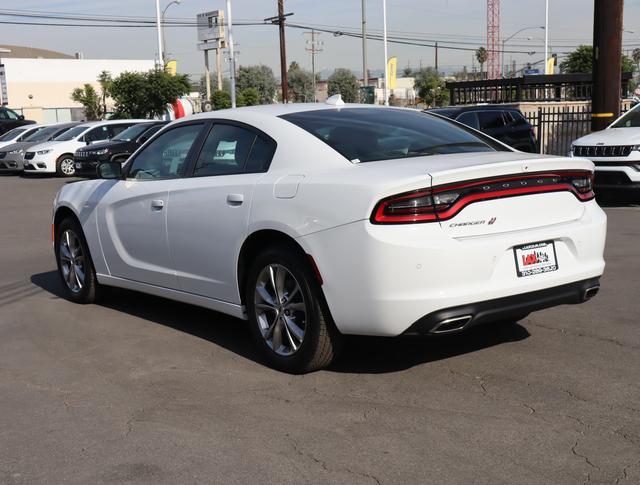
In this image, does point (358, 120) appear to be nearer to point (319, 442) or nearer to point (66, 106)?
point (319, 442)

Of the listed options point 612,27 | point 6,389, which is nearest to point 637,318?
point 6,389

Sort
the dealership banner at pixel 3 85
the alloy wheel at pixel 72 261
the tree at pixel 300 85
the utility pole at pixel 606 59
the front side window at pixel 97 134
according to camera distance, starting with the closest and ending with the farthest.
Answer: the alloy wheel at pixel 72 261
the utility pole at pixel 606 59
the front side window at pixel 97 134
the dealership banner at pixel 3 85
the tree at pixel 300 85

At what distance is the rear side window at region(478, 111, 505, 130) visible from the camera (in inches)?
715

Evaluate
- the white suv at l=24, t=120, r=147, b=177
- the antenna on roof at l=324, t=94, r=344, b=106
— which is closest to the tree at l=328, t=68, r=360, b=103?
the white suv at l=24, t=120, r=147, b=177

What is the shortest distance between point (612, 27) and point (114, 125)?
47.4 feet

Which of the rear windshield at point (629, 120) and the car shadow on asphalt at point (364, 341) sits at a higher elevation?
the rear windshield at point (629, 120)

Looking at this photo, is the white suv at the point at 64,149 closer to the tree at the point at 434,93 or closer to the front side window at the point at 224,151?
the front side window at the point at 224,151

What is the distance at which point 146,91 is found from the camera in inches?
1590

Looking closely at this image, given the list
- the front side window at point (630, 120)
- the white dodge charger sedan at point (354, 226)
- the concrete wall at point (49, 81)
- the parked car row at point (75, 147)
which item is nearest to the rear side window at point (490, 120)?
the front side window at point (630, 120)

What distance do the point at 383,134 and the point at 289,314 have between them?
1305mm

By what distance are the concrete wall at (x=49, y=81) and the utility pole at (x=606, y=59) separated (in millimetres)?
68722

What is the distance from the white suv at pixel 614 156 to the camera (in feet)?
40.4

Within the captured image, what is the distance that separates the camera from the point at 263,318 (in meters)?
5.25

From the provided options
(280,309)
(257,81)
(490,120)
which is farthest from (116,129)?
(257,81)
